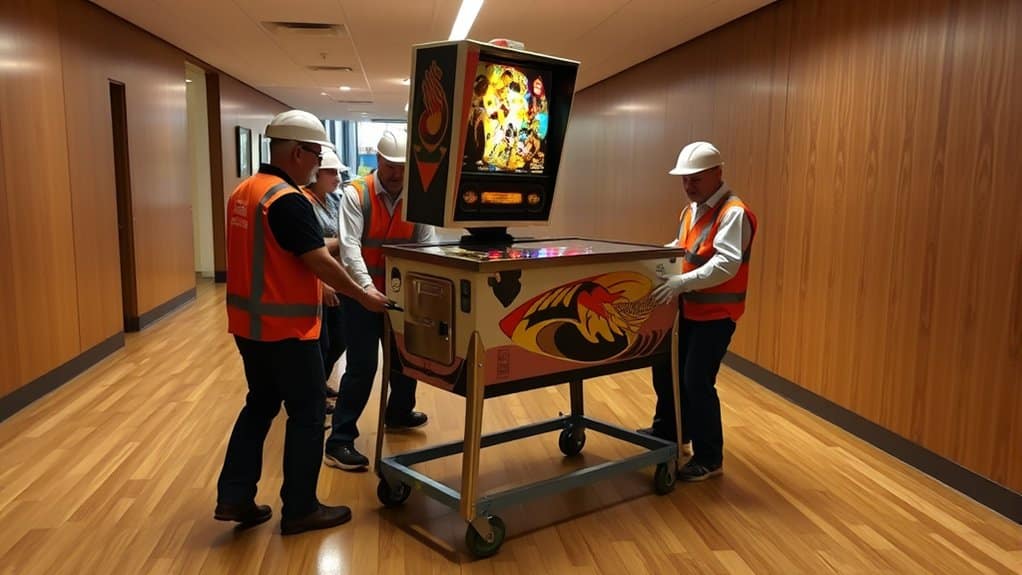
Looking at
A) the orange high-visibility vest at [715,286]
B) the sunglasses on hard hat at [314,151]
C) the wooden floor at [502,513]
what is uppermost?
the sunglasses on hard hat at [314,151]

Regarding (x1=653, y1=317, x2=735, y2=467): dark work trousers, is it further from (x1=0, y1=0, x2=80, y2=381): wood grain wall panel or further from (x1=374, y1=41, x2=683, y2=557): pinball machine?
(x1=0, y1=0, x2=80, y2=381): wood grain wall panel

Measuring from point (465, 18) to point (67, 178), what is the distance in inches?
114

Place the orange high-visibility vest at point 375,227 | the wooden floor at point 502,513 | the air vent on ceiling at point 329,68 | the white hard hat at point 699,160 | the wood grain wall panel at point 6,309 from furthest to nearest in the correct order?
the air vent on ceiling at point 329,68 < the wood grain wall panel at point 6,309 < the orange high-visibility vest at point 375,227 < the white hard hat at point 699,160 < the wooden floor at point 502,513

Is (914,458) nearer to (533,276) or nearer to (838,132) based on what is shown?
(838,132)

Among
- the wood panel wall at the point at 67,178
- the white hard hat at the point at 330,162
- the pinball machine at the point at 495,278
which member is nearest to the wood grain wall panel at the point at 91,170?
the wood panel wall at the point at 67,178

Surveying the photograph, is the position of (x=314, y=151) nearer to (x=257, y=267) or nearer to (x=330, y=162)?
(x=257, y=267)

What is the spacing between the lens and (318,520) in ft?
9.37

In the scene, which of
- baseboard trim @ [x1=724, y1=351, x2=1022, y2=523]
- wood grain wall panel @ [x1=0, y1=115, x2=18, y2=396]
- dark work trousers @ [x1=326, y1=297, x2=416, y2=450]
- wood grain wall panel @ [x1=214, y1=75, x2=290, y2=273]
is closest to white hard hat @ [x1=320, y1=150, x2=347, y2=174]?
dark work trousers @ [x1=326, y1=297, x2=416, y2=450]

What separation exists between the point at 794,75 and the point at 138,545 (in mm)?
4183

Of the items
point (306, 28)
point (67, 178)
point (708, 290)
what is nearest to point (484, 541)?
point (708, 290)

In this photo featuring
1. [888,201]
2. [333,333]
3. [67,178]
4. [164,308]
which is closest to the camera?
[888,201]

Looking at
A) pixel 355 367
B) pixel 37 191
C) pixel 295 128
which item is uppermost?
pixel 295 128

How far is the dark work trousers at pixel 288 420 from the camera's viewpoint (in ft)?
8.86

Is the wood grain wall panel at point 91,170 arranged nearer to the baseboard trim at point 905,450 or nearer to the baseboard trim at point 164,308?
the baseboard trim at point 164,308
